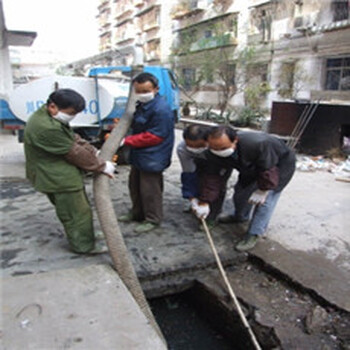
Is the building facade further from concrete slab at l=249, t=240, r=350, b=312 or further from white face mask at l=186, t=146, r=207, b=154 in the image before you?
concrete slab at l=249, t=240, r=350, b=312

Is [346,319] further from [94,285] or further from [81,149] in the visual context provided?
[81,149]

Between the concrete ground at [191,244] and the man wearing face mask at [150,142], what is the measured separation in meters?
0.27

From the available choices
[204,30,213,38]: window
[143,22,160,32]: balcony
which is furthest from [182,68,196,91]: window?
[143,22,160,32]: balcony

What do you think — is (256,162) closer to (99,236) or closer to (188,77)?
(99,236)

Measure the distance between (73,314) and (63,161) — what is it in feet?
3.50

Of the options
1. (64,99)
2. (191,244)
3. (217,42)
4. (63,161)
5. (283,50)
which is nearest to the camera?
(64,99)

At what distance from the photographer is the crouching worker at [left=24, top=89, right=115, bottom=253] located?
7.29 ft

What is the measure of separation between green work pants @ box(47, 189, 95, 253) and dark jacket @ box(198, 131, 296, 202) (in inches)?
38.9

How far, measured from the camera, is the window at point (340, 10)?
45.4 ft

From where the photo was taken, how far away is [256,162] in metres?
2.57

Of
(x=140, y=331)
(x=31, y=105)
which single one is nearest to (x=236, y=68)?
(x=31, y=105)

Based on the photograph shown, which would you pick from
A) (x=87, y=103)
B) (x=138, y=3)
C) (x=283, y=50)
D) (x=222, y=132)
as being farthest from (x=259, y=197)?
(x=138, y=3)

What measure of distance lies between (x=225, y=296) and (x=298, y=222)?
1.43 meters

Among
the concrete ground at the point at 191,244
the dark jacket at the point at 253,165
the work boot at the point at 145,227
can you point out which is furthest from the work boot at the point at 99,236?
the dark jacket at the point at 253,165
